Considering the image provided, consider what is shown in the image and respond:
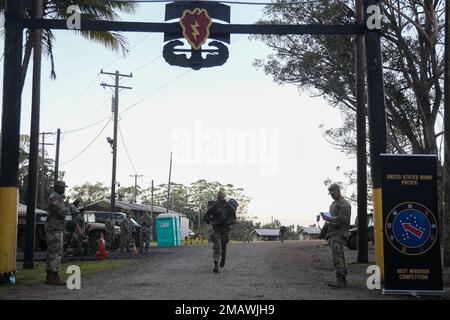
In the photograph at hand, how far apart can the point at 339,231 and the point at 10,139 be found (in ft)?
20.4

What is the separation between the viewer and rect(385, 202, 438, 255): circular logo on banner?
8.98 meters

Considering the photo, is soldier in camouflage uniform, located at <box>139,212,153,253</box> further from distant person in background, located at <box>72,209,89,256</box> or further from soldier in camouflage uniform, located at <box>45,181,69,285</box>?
soldier in camouflage uniform, located at <box>45,181,69,285</box>

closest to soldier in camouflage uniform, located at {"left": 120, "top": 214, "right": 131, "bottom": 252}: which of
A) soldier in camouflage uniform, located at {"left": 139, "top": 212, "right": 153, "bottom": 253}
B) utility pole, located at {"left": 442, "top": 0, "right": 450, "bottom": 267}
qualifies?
soldier in camouflage uniform, located at {"left": 139, "top": 212, "right": 153, "bottom": 253}

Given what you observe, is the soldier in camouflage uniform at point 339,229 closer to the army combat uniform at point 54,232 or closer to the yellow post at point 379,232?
the yellow post at point 379,232

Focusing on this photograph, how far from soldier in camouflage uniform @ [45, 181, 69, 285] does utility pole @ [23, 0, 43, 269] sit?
4.91 meters

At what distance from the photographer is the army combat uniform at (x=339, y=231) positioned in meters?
10.1

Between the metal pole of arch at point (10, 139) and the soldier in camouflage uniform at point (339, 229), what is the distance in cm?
569

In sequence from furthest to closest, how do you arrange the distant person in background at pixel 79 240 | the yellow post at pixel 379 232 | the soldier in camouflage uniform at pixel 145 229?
the soldier in camouflage uniform at pixel 145 229 → the distant person in background at pixel 79 240 → the yellow post at pixel 379 232

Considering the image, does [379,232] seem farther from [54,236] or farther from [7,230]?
[7,230]

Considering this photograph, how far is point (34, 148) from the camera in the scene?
15.1m

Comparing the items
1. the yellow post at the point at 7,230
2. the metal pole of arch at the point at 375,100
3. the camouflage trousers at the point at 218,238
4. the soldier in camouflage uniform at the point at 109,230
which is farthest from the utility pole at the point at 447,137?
the soldier in camouflage uniform at the point at 109,230
